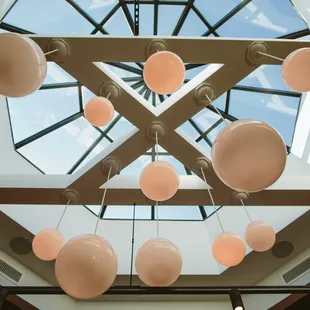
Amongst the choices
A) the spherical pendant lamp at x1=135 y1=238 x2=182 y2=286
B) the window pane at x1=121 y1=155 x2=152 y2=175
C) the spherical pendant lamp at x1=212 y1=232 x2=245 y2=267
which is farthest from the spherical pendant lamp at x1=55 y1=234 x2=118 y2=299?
the window pane at x1=121 y1=155 x2=152 y2=175

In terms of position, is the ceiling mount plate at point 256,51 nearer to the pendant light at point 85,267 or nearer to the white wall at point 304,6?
the white wall at point 304,6

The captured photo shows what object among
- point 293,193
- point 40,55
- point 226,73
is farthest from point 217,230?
point 40,55

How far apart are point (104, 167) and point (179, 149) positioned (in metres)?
0.77

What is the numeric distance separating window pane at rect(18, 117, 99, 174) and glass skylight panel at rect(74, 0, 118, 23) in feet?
5.32

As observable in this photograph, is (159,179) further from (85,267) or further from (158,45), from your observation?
(158,45)

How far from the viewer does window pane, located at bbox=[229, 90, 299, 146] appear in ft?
16.9

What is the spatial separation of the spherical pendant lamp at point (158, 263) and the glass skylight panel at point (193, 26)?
152 inches

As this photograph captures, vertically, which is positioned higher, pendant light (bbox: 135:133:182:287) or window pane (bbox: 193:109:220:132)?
window pane (bbox: 193:109:220:132)

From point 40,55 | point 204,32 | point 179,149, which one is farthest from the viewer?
point 204,32

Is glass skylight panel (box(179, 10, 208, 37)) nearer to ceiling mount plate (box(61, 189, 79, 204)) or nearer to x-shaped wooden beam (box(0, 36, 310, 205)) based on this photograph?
x-shaped wooden beam (box(0, 36, 310, 205))

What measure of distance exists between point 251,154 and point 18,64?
1047mm

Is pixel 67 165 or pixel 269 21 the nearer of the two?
pixel 269 21

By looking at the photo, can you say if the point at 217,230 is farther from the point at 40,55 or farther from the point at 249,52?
the point at 40,55

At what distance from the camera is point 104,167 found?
3451 millimetres
